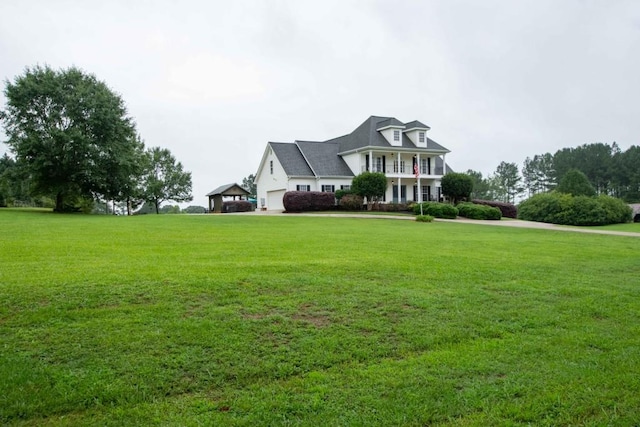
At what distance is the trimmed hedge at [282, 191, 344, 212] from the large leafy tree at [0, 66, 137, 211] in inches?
482

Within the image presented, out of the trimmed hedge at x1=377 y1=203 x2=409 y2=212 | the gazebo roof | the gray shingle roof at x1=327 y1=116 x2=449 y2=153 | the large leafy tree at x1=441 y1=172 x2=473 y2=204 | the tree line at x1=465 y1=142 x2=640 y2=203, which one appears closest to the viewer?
the trimmed hedge at x1=377 y1=203 x2=409 y2=212

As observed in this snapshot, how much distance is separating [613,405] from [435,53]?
2085cm

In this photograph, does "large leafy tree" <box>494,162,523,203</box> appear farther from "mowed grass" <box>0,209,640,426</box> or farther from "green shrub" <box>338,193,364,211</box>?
"mowed grass" <box>0,209,640,426</box>

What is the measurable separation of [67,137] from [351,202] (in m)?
20.1

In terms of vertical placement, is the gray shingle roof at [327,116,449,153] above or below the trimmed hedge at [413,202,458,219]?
above

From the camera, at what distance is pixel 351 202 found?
3241cm

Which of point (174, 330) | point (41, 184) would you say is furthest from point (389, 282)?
point (41, 184)

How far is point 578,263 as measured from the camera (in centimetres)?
965

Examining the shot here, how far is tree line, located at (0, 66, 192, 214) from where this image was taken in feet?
95.7

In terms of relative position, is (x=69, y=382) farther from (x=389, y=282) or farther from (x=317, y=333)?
(x=389, y=282)

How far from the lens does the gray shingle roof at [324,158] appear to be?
3762 centimetres

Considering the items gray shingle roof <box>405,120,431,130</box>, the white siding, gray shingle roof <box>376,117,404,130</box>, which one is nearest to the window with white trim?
gray shingle roof <box>405,120,431,130</box>

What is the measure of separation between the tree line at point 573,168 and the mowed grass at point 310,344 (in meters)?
62.4

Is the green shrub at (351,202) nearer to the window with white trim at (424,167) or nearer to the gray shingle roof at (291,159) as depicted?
the gray shingle roof at (291,159)
